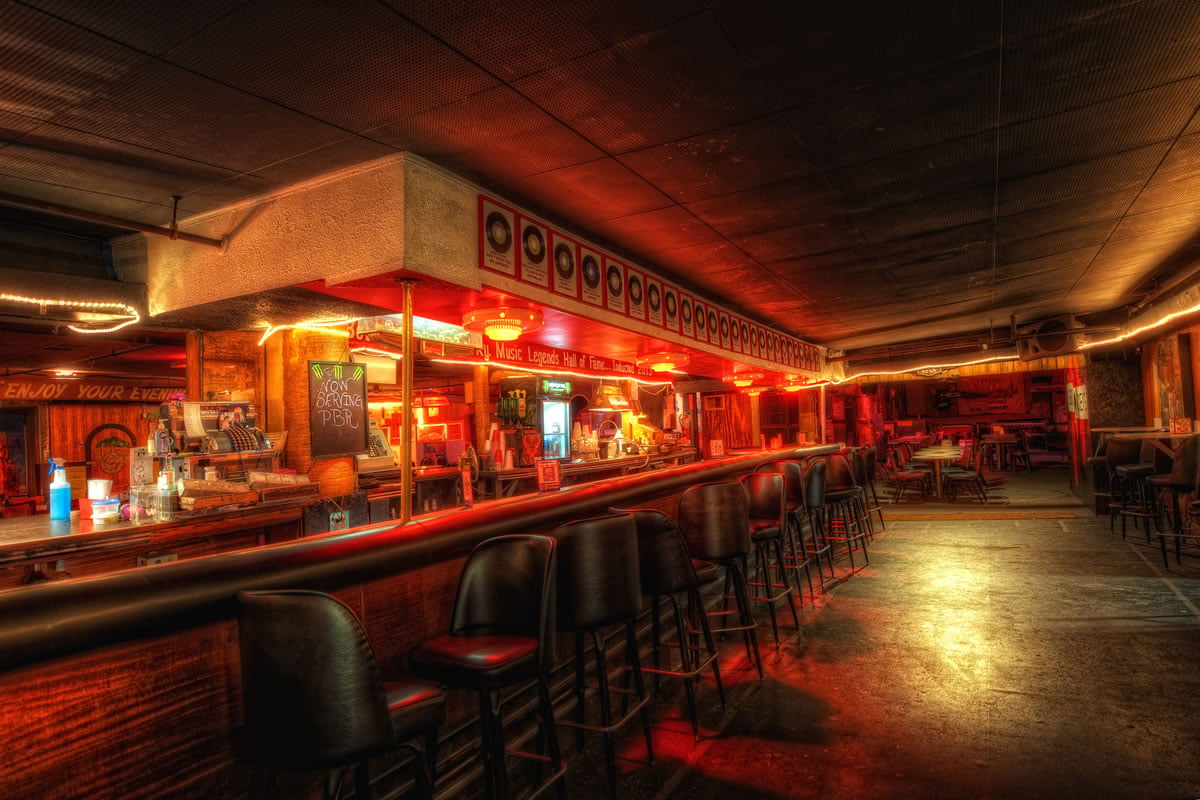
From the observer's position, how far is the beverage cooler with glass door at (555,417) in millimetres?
9609

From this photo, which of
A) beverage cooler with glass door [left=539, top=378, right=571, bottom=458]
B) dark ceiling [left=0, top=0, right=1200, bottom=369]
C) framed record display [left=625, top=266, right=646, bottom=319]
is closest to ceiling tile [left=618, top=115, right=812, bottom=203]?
dark ceiling [left=0, top=0, right=1200, bottom=369]

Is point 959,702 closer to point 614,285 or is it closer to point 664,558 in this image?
point 664,558

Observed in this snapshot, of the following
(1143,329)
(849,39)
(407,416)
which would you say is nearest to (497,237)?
(407,416)

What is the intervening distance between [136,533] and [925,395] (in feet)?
77.8

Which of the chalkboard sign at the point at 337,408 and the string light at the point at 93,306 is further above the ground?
the string light at the point at 93,306

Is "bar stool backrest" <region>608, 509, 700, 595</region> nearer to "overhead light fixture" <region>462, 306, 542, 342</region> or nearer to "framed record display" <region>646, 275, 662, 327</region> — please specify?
"overhead light fixture" <region>462, 306, 542, 342</region>

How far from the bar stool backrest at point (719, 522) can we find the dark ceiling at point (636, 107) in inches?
69.5

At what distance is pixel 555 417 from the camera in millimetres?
10016

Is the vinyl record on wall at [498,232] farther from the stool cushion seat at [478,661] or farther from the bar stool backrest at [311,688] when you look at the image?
the bar stool backrest at [311,688]

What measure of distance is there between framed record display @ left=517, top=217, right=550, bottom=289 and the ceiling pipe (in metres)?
1.69

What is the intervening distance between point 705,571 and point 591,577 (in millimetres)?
996

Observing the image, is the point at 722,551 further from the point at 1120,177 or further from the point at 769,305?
the point at 769,305

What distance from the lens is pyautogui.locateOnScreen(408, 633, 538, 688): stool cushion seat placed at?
1958 millimetres

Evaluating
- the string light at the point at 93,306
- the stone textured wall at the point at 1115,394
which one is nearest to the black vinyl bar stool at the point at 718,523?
the string light at the point at 93,306
